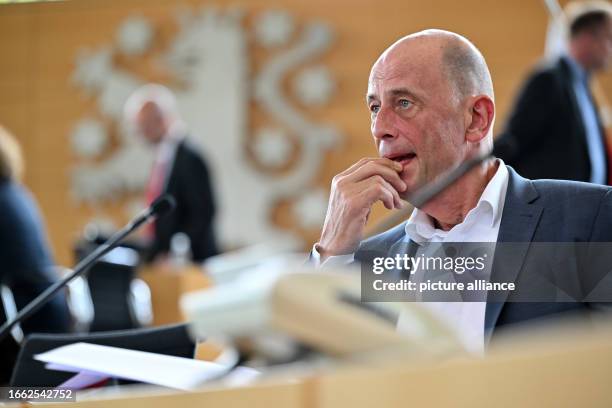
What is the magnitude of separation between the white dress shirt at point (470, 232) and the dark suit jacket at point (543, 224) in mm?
29

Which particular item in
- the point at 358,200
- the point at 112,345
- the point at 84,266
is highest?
the point at 358,200

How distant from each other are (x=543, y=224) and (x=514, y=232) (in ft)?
0.18

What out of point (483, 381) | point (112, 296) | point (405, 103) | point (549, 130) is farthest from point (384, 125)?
point (112, 296)

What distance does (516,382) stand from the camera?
3.05 ft

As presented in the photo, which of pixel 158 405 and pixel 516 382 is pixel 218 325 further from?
pixel 516 382

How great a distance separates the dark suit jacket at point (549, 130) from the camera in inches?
137

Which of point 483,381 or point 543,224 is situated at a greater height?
point 543,224

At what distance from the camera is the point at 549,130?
140 inches

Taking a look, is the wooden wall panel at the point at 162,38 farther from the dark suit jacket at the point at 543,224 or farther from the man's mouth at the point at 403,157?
the dark suit jacket at the point at 543,224

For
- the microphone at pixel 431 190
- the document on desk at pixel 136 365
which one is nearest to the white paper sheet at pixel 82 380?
the document on desk at pixel 136 365

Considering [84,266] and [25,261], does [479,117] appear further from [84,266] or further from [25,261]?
[25,261]

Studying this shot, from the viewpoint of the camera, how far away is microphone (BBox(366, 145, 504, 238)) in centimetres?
185

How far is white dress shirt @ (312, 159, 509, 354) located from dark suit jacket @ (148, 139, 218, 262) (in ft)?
11.6

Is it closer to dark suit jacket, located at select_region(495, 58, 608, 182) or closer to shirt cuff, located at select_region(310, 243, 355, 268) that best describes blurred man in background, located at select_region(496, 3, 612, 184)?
dark suit jacket, located at select_region(495, 58, 608, 182)
